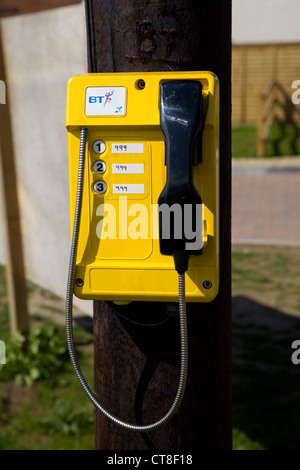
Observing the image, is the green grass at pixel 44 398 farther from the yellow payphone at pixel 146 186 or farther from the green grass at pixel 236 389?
the yellow payphone at pixel 146 186

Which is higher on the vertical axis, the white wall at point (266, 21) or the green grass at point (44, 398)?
the white wall at point (266, 21)

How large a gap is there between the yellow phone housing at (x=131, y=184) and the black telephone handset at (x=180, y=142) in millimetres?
30

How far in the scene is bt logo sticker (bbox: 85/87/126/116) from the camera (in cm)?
167

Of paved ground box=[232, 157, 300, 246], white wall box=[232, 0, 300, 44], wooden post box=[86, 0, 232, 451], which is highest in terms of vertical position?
wooden post box=[86, 0, 232, 451]

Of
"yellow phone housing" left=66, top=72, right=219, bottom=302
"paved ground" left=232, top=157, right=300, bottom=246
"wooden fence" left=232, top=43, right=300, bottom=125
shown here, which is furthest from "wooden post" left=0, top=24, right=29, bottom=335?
"wooden fence" left=232, top=43, right=300, bottom=125

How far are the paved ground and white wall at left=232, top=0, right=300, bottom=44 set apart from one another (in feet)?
18.6

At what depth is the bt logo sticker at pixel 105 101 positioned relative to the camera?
5.48ft

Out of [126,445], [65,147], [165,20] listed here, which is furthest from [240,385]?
[165,20]

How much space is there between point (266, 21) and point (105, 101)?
16223mm

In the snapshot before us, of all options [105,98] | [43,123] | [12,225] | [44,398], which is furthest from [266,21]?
[105,98]

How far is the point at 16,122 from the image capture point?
391cm

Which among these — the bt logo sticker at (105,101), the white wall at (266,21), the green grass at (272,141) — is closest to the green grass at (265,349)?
the bt logo sticker at (105,101)

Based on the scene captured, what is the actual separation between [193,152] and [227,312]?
53 centimetres

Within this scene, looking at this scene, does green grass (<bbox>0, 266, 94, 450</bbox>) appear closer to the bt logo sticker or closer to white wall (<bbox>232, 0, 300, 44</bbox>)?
the bt logo sticker
